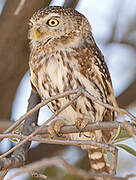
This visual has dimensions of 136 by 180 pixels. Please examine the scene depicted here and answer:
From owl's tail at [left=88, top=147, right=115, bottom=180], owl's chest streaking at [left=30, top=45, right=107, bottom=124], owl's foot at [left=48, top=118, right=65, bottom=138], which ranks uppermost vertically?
owl's chest streaking at [left=30, top=45, right=107, bottom=124]

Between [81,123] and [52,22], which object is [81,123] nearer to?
[81,123]

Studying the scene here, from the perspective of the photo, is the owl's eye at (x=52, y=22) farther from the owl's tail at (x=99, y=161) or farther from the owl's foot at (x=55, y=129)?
the owl's tail at (x=99, y=161)

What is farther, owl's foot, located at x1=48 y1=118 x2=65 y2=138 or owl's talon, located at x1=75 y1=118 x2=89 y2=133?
owl's foot, located at x1=48 y1=118 x2=65 y2=138

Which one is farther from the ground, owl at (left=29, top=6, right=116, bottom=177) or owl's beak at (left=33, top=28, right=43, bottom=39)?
owl's beak at (left=33, top=28, right=43, bottom=39)

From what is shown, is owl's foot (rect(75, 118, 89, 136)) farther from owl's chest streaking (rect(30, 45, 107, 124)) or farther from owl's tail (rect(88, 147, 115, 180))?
owl's tail (rect(88, 147, 115, 180))

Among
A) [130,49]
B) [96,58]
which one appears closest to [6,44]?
[96,58]

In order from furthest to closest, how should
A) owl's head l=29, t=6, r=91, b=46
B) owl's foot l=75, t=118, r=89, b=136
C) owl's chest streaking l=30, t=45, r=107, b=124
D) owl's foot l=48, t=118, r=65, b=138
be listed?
owl's head l=29, t=6, r=91, b=46
owl's chest streaking l=30, t=45, r=107, b=124
owl's foot l=48, t=118, r=65, b=138
owl's foot l=75, t=118, r=89, b=136

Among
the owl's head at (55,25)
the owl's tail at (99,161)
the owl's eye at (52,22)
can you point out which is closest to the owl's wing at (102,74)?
the owl's head at (55,25)

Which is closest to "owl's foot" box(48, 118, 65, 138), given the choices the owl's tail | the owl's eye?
the owl's tail

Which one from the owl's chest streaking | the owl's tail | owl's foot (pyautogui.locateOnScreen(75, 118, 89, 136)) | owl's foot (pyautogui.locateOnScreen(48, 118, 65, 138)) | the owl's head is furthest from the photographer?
the owl's tail

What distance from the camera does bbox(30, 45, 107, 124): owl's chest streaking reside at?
9.62ft

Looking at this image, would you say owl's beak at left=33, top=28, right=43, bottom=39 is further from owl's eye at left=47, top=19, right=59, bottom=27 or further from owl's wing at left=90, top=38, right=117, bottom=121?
owl's wing at left=90, top=38, right=117, bottom=121

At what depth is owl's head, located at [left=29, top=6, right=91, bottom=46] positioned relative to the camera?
10.8 ft

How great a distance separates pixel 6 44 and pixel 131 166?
1808 millimetres
